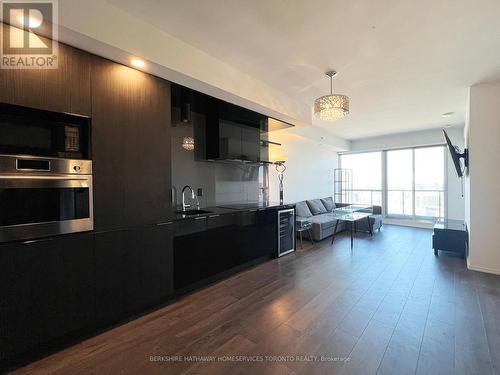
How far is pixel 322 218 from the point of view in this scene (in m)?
5.28

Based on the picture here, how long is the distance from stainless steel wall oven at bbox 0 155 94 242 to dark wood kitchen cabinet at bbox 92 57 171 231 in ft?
0.33

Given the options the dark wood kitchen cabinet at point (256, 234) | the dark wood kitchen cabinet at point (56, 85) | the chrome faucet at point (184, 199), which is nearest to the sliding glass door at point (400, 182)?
the dark wood kitchen cabinet at point (256, 234)

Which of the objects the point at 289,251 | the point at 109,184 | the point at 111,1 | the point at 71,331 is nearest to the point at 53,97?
the point at 109,184

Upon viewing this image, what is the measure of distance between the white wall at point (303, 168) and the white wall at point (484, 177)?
3.13 m

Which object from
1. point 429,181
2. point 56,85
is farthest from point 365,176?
point 56,85

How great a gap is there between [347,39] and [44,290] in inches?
131

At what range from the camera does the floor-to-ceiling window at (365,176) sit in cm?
739

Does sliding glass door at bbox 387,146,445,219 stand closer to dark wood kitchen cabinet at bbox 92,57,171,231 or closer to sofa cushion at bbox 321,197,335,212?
sofa cushion at bbox 321,197,335,212

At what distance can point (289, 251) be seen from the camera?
13.4 feet

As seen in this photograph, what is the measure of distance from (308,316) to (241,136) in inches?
102

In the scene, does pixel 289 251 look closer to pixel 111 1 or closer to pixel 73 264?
pixel 73 264

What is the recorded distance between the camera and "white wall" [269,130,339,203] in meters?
5.20

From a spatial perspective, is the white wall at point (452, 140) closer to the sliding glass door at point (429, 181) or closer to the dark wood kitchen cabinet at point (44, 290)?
the sliding glass door at point (429, 181)

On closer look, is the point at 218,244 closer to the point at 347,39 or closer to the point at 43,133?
the point at 43,133
